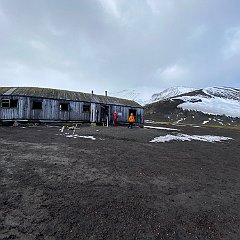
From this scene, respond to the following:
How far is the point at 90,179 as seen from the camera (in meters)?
6.45

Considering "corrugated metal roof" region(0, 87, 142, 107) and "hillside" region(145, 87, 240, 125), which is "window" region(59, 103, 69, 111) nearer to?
"corrugated metal roof" region(0, 87, 142, 107)

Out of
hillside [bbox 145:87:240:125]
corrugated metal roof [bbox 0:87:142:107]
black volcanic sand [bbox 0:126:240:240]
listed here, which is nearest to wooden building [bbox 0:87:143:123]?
corrugated metal roof [bbox 0:87:142:107]

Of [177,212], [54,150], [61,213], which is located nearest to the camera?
[61,213]

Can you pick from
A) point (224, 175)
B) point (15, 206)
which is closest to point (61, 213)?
point (15, 206)

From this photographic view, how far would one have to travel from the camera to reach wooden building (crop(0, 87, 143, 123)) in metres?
24.2

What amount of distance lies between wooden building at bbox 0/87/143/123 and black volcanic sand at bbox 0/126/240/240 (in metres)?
17.1

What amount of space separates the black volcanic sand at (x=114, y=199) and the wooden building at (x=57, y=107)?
17.1m

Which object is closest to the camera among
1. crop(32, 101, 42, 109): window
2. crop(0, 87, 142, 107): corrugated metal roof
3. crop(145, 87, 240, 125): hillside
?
crop(0, 87, 142, 107): corrugated metal roof

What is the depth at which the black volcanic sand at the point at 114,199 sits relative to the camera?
154 inches

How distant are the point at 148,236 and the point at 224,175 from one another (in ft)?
16.7

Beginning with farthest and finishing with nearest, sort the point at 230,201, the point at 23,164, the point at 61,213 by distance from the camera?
1. the point at 23,164
2. the point at 230,201
3. the point at 61,213

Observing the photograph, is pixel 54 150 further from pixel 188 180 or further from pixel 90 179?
pixel 188 180

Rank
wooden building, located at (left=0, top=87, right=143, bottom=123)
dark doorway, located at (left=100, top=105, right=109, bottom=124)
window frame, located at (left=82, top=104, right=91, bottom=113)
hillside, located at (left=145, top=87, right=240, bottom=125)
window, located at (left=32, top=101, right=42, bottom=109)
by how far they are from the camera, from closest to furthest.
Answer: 1. wooden building, located at (left=0, top=87, right=143, bottom=123)
2. window, located at (left=32, top=101, right=42, bottom=109)
3. window frame, located at (left=82, top=104, right=91, bottom=113)
4. dark doorway, located at (left=100, top=105, right=109, bottom=124)
5. hillside, located at (left=145, top=87, right=240, bottom=125)

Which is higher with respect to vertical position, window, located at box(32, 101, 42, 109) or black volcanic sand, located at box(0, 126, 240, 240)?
window, located at box(32, 101, 42, 109)
